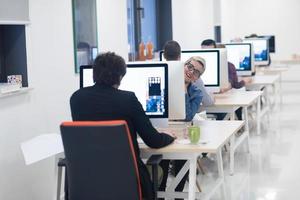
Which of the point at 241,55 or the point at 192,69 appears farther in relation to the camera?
the point at 241,55

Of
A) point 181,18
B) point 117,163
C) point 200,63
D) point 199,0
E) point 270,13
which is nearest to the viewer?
point 117,163

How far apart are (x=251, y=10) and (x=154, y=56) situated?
17.8 feet

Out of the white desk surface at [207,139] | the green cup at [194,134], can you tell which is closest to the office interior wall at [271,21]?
the white desk surface at [207,139]

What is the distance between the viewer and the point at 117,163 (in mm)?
2734

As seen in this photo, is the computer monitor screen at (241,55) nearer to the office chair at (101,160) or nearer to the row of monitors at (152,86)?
the row of monitors at (152,86)

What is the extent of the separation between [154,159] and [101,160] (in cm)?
34

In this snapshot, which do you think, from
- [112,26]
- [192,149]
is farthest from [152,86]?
[112,26]

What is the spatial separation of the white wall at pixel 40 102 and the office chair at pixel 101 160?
644 millimetres

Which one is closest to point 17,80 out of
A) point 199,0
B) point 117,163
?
point 117,163

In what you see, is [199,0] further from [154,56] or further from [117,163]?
[117,163]

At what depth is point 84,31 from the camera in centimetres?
491

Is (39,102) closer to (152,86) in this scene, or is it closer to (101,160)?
(152,86)

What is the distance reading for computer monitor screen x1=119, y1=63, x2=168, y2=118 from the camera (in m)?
3.47

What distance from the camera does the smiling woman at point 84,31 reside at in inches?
185
